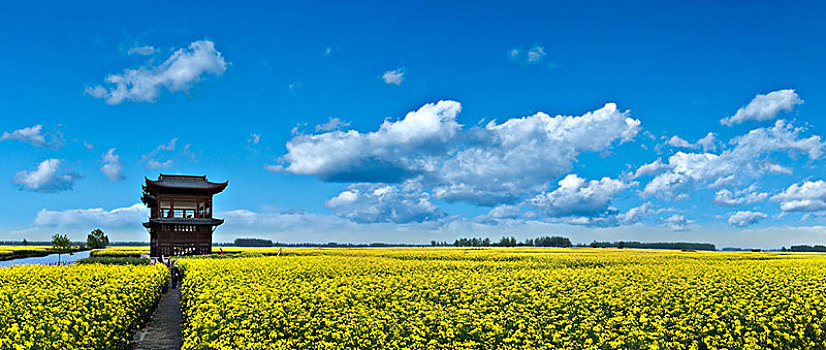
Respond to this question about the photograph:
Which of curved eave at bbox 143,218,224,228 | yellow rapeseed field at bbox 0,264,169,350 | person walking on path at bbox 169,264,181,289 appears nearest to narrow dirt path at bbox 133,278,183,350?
yellow rapeseed field at bbox 0,264,169,350

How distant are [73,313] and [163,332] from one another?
5.93 meters

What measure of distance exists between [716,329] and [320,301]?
24.3 ft

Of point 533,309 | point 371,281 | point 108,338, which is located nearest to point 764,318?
point 533,309

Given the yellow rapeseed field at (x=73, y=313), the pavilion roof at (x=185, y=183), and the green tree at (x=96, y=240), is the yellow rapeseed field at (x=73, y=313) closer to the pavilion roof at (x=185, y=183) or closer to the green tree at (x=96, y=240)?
the pavilion roof at (x=185, y=183)

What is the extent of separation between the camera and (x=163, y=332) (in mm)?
15383

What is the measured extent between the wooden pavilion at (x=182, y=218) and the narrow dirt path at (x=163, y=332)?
3441cm

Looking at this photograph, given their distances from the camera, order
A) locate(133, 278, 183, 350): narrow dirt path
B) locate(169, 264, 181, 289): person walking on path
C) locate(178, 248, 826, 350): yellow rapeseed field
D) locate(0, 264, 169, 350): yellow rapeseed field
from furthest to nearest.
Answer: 1. locate(169, 264, 181, 289): person walking on path
2. locate(133, 278, 183, 350): narrow dirt path
3. locate(0, 264, 169, 350): yellow rapeseed field
4. locate(178, 248, 826, 350): yellow rapeseed field

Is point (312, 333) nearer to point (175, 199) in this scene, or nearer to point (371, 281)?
point (371, 281)

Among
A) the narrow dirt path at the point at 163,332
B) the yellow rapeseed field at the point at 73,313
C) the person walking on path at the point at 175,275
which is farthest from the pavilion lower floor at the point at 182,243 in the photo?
the yellow rapeseed field at the point at 73,313

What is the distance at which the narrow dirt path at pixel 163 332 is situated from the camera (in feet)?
45.1

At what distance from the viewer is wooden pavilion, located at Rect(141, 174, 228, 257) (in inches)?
2068

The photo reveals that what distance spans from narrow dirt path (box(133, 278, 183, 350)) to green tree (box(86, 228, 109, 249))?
3474 inches

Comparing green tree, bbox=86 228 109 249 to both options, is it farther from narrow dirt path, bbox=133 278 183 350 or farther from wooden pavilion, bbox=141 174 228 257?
narrow dirt path, bbox=133 278 183 350

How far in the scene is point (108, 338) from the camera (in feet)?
35.1
